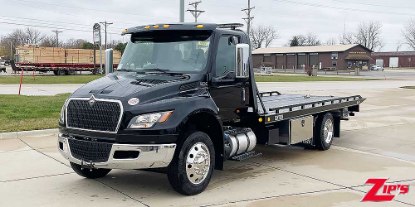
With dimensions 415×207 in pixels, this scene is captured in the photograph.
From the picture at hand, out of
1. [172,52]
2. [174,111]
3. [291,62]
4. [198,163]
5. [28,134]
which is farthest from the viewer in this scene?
[291,62]

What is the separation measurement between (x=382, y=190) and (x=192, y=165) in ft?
9.00

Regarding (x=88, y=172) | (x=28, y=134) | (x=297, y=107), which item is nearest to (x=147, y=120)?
(x=88, y=172)

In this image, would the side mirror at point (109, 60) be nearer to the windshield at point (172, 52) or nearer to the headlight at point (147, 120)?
the windshield at point (172, 52)

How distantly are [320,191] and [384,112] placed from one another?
11.6 meters

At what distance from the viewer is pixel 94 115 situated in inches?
232

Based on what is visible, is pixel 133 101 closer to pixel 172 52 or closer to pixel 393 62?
pixel 172 52

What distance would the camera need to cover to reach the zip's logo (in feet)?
20.5

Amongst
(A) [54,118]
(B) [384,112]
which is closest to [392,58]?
(B) [384,112]

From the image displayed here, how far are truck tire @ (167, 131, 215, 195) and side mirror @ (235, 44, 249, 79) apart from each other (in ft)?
3.43

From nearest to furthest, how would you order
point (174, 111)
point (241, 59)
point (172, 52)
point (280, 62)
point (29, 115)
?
point (174, 111) < point (241, 59) < point (172, 52) < point (29, 115) < point (280, 62)

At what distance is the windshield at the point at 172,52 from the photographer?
672 centimetres

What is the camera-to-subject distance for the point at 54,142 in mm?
10258

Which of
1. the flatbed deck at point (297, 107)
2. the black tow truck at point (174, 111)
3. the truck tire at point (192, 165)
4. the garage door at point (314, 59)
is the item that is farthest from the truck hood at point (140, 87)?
the garage door at point (314, 59)

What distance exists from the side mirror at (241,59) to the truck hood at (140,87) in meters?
0.61
